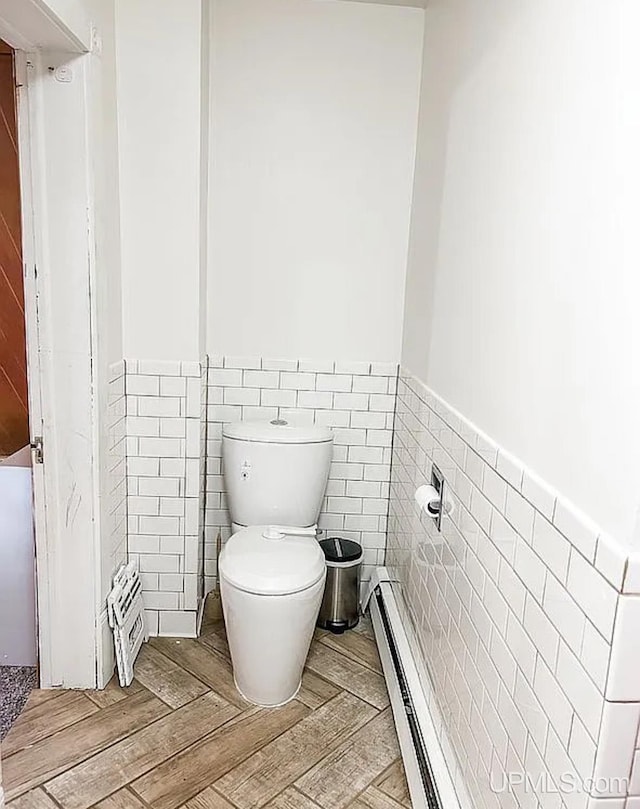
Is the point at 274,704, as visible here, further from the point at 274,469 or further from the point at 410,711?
the point at 274,469

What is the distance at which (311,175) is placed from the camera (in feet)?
8.16

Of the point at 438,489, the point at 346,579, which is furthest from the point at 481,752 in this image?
the point at 346,579

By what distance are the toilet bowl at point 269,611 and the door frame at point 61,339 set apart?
45 cm

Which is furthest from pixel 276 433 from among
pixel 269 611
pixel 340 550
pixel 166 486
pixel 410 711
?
pixel 410 711

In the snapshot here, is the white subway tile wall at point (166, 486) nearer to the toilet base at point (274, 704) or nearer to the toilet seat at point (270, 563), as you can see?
the toilet seat at point (270, 563)

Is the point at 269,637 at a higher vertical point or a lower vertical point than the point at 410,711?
higher

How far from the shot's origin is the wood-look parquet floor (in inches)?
70.7

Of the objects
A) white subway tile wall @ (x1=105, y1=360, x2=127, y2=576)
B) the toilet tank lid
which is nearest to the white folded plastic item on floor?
white subway tile wall @ (x1=105, y1=360, x2=127, y2=576)

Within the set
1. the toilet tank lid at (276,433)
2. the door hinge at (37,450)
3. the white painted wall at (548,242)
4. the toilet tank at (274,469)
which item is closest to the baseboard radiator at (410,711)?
the toilet tank at (274,469)

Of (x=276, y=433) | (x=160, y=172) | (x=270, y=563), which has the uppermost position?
(x=160, y=172)

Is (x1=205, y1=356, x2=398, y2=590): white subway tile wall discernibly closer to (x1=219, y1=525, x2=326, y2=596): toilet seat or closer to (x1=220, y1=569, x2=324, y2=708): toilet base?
(x1=219, y1=525, x2=326, y2=596): toilet seat

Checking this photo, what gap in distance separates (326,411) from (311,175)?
0.90m

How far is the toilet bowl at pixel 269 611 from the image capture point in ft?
6.64

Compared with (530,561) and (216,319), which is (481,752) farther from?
(216,319)
